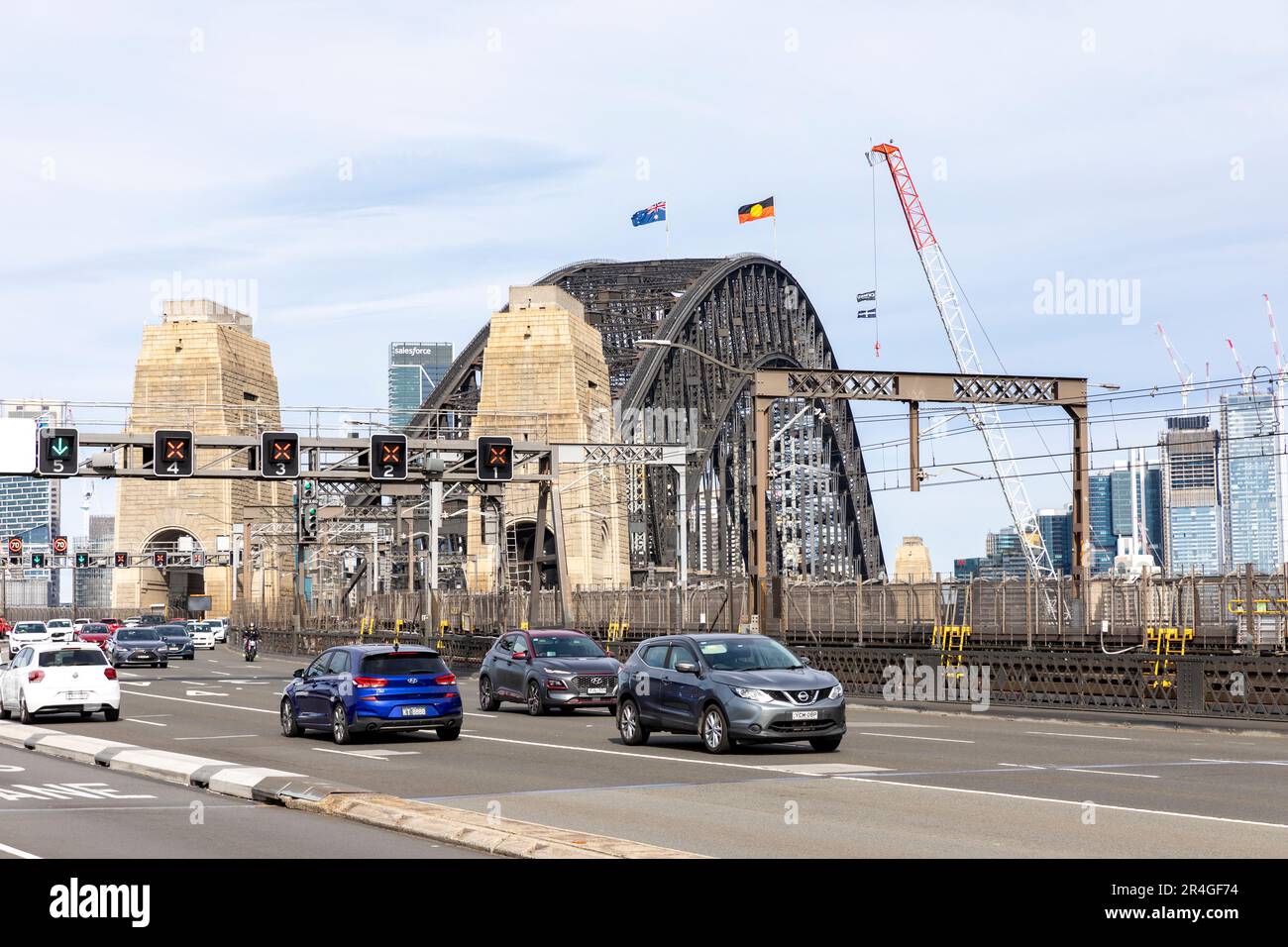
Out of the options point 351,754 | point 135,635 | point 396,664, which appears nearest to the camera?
point 351,754

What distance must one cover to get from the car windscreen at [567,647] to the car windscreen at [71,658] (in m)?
8.55

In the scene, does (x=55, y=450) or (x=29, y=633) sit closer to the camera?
(x=55, y=450)

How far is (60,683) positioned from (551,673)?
30.6ft

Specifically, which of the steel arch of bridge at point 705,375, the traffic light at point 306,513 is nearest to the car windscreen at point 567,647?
the traffic light at point 306,513

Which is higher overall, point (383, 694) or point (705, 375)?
point (705, 375)

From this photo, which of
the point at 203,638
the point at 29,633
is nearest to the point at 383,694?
the point at 29,633

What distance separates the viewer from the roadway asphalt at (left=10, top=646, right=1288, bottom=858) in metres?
13.6

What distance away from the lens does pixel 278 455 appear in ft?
165

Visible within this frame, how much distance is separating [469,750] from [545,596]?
1452 inches

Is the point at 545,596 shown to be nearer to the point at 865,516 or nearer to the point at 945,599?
the point at 945,599
